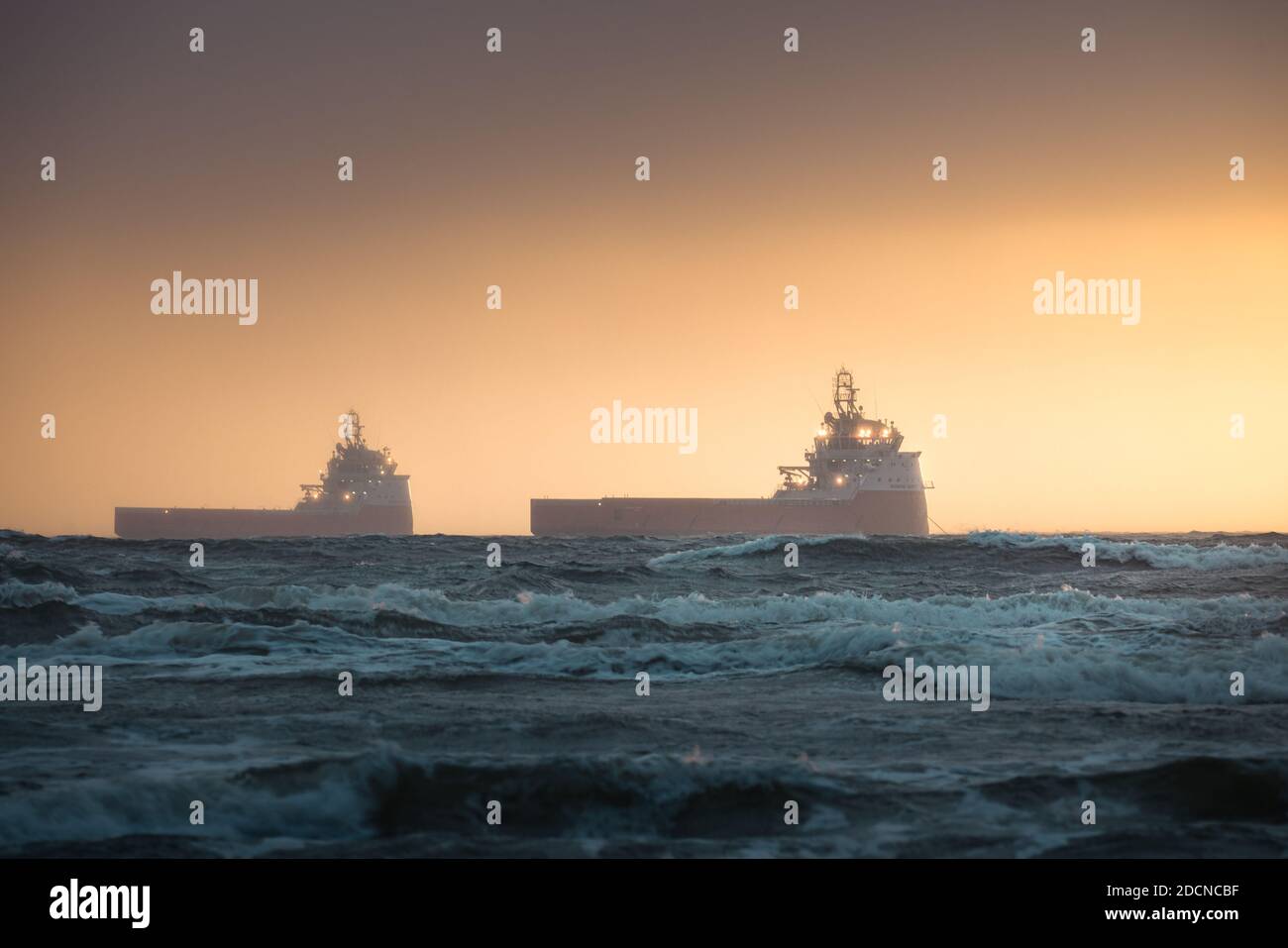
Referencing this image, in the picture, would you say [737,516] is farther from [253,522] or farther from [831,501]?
[253,522]

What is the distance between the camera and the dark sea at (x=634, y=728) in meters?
7.84

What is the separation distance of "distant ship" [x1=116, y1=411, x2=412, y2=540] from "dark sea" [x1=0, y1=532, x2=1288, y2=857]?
93.7 m

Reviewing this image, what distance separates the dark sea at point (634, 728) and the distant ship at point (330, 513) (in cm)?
9366

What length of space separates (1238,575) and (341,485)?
98.6 metres

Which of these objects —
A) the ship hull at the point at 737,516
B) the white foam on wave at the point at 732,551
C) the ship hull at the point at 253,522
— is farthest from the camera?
the ship hull at the point at 253,522

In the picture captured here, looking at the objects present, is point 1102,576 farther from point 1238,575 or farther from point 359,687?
point 359,687

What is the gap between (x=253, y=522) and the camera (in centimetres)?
11550

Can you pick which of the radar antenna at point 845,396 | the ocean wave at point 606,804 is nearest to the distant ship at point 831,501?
the radar antenna at point 845,396

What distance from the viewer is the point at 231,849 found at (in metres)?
7.38

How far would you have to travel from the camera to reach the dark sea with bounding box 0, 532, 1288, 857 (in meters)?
7.84

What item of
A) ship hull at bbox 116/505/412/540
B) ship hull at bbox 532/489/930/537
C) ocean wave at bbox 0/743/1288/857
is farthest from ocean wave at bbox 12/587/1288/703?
ship hull at bbox 116/505/412/540

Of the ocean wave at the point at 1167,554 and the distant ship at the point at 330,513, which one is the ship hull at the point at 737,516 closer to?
the distant ship at the point at 330,513
